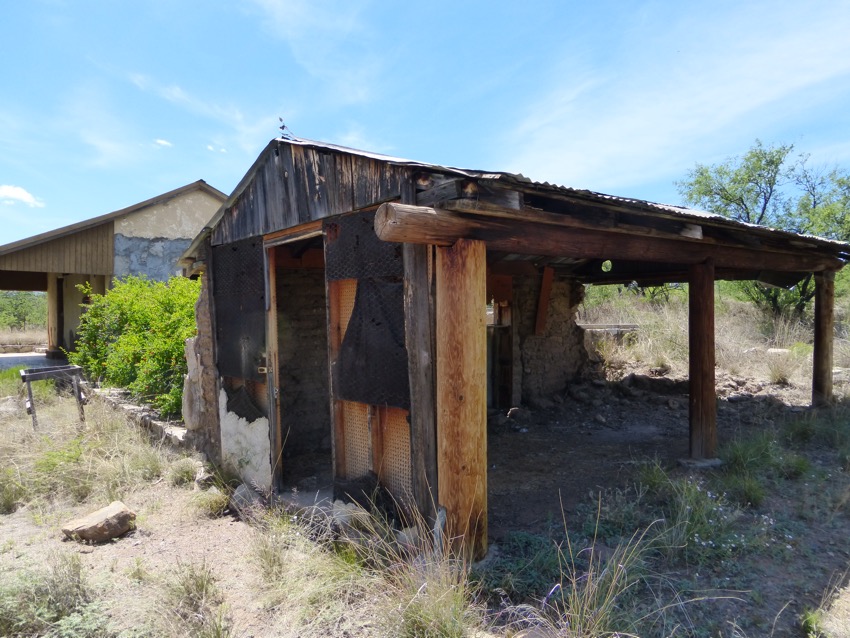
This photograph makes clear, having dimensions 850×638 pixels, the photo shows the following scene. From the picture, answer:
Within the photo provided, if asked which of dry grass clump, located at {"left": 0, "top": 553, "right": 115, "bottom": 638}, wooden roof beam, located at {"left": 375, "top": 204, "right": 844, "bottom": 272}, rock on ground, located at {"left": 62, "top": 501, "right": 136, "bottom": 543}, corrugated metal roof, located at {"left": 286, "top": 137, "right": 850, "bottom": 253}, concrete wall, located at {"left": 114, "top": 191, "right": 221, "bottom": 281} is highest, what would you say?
concrete wall, located at {"left": 114, "top": 191, "right": 221, "bottom": 281}

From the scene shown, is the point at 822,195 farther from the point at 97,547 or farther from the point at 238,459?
the point at 97,547

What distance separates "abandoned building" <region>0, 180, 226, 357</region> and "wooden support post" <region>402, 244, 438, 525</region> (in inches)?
395

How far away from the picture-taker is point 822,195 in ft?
57.8

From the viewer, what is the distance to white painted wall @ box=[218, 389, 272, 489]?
5613mm

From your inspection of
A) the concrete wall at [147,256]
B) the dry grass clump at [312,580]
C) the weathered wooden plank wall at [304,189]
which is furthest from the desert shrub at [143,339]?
the dry grass clump at [312,580]

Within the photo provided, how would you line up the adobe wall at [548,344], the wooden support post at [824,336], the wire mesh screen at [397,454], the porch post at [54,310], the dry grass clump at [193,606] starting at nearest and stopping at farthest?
the dry grass clump at [193,606] → the wire mesh screen at [397,454] → the wooden support post at [824,336] → the adobe wall at [548,344] → the porch post at [54,310]

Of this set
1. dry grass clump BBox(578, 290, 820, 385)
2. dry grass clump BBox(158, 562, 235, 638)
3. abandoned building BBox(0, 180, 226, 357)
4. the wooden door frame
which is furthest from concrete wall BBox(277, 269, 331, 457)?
abandoned building BBox(0, 180, 226, 357)

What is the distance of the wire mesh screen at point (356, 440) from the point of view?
4.57 metres

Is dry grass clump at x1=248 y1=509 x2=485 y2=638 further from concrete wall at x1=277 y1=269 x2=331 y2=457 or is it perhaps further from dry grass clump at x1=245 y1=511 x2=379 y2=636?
concrete wall at x1=277 y1=269 x2=331 y2=457

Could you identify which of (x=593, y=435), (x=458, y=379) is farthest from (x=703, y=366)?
(x=458, y=379)

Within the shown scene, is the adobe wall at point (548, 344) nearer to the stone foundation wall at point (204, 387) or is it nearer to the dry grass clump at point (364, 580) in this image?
the stone foundation wall at point (204, 387)

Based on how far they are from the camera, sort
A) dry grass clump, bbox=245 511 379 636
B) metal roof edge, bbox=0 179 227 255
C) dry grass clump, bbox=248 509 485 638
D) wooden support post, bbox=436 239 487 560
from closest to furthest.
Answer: dry grass clump, bbox=248 509 485 638 → dry grass clump, bbox=245 511 379 636 → wooden support post, bbox=436 239 487 560 → metal roof edge, bbox=0 179 227 255

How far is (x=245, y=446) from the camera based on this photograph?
19.4 ft

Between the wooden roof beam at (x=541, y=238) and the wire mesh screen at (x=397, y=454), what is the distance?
1.46 m
